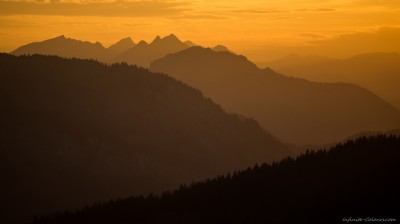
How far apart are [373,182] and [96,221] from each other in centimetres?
5462

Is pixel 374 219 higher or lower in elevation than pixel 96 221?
higher

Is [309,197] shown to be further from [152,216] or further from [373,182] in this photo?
[152,216]

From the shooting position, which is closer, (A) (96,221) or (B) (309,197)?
(B) (309,197)

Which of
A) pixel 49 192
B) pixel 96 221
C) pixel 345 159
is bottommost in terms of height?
pixel 49 192

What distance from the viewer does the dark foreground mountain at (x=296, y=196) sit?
65125mm

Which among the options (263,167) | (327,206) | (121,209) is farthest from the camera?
(263,167)

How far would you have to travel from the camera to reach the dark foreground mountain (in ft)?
214

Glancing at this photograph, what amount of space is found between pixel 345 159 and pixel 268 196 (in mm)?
17475

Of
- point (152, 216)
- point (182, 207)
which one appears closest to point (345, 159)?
point (182, 207)

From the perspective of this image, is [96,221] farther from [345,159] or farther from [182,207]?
[345,159]

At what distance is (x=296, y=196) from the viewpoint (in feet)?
265

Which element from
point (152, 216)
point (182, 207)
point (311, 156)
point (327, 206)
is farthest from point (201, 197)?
point (327, 206)

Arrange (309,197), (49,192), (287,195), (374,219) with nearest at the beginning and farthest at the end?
(374,219) → (309,197) → (287,195) → (49,192)

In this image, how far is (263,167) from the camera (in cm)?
11031
